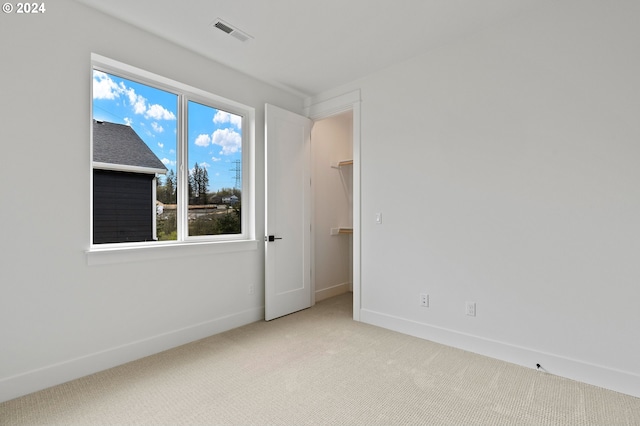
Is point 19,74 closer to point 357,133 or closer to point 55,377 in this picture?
point 55,377

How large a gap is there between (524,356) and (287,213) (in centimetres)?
255

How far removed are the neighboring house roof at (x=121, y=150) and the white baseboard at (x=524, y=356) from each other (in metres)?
2.64

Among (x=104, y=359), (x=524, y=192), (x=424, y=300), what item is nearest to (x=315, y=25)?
(x=524, y=192)

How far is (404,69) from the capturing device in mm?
3090

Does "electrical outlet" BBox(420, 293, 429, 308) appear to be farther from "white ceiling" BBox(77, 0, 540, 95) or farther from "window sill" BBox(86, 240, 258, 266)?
"white ceiling" BBox(77, 0, 540, 95)

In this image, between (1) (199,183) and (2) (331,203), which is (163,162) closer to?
(1) (199,183)

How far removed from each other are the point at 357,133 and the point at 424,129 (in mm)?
758

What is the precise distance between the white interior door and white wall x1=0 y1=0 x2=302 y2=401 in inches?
40.9

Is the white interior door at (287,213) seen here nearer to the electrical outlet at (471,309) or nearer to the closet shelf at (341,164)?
the closet shelf at (341,164)

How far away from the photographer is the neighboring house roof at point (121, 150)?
7.99 ft

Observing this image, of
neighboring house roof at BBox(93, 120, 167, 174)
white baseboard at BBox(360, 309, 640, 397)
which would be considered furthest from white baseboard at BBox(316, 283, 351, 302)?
neighboring house roof at BBox(93, 120, 167, 174)

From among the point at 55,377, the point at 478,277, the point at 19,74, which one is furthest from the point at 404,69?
the point at 55,377

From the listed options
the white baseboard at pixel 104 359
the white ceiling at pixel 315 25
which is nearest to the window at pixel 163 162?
the white ceiling at pixel 315 25

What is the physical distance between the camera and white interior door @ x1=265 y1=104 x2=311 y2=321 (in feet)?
11.3
